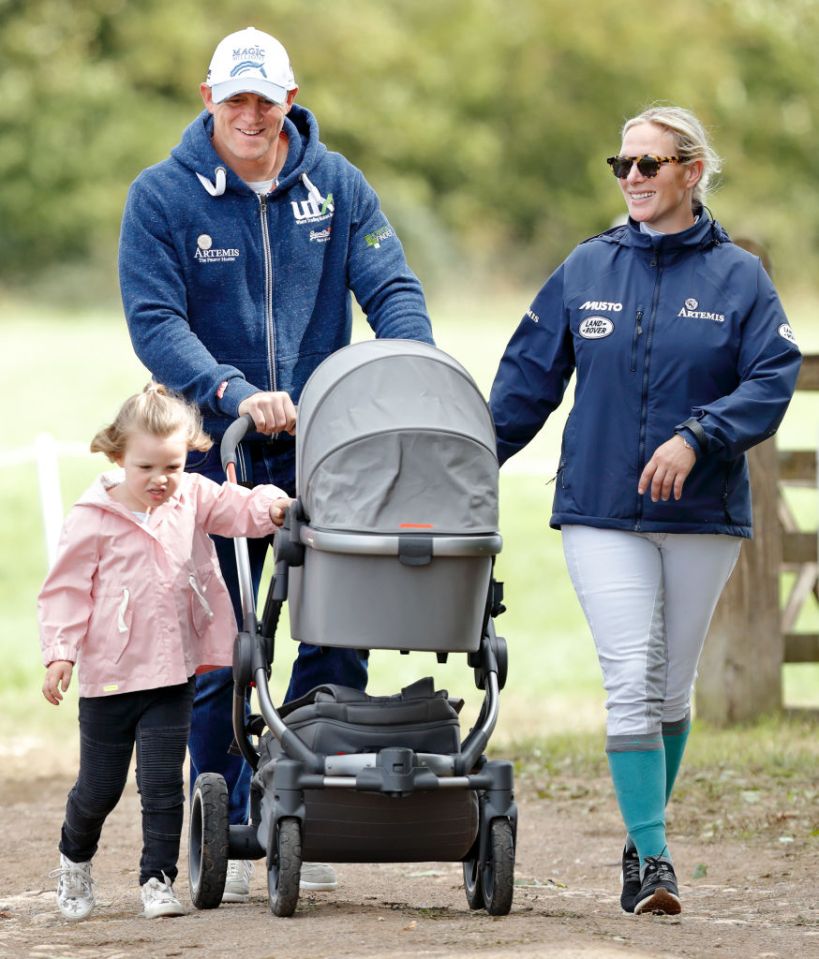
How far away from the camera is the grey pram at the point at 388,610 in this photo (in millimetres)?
4180

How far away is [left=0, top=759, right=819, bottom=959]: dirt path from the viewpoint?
408cm

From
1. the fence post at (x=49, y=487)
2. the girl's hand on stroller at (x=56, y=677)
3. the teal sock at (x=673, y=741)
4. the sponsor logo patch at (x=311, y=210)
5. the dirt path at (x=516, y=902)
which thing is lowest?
the dirt path at (x=516, y=902)

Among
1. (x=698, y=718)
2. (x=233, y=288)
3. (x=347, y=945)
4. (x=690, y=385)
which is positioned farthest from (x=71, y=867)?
(x=698, y=718)

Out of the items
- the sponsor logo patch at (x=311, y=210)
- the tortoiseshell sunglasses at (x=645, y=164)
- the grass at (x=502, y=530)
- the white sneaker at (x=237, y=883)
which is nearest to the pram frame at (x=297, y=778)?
the white sneaker at (x=237, y=883)

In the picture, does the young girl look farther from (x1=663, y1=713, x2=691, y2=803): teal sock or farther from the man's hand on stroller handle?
(x1=663, y1=713, x2=691, y2=803): teal sock

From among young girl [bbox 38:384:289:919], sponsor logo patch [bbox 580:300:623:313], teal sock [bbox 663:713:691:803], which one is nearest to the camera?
young girl [bbox 38:384:289:919]

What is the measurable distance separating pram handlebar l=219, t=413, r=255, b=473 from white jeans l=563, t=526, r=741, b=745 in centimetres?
93

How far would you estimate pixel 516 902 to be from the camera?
4.98 meters

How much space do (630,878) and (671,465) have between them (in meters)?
1.16

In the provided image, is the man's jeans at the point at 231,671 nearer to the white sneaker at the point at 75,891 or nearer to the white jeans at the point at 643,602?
the white sneaker at the point at 75,891

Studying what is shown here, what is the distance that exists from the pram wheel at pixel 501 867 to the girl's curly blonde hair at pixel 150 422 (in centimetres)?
128

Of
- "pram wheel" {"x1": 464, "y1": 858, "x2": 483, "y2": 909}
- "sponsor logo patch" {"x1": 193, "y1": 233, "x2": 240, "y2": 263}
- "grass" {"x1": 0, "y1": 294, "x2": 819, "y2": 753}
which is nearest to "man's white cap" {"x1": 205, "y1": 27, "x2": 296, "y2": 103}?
"sponsor logo patch" {"x1": 193, "y1": 233, "x2": 240, "y2": 263}

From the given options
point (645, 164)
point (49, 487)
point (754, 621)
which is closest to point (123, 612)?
point (645, 164)

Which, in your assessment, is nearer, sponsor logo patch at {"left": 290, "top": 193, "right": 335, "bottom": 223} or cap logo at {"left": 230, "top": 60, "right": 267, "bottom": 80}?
cap logo at {"left": 230, "top": 60, "right": 267, "bottom": 80}
